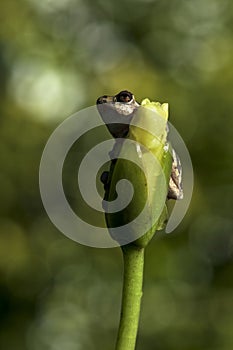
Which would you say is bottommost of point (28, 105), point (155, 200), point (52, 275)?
point (52, 275)

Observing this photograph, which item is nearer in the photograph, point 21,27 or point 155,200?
point 155,200

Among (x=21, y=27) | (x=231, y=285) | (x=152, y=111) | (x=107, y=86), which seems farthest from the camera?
(x=21, y=27)

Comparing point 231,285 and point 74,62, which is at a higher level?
point 74,62

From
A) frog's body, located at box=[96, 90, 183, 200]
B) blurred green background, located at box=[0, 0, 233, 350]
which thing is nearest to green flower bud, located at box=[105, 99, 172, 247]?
frog's body, located at box=[96, 90, 183, 200]

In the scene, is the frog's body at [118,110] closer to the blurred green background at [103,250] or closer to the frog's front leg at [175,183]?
the frog's front leg at [175,183]

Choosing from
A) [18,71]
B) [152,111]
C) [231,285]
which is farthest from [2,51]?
[152,111]

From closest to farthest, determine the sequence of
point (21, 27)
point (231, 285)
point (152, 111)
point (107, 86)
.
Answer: point (152, 111)
point (231, 285)
point (107, 86)
point (21, 27)

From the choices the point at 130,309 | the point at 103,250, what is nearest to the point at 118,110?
the point at 130,309

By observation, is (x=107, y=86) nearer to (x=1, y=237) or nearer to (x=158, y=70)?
(x=158, y=70)

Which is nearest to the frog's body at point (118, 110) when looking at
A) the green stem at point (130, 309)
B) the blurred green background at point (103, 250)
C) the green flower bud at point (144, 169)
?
the green flower bud at point (144, 169)
